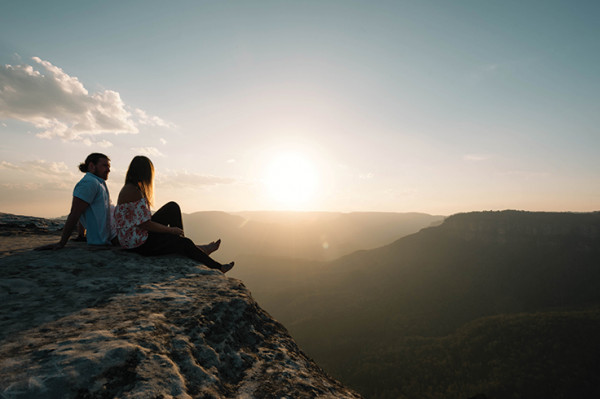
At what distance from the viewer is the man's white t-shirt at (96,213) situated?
4766 millimetres

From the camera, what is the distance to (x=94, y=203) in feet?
16.0

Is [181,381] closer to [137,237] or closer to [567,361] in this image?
[137,237]

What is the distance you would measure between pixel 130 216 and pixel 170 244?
0.80 meters

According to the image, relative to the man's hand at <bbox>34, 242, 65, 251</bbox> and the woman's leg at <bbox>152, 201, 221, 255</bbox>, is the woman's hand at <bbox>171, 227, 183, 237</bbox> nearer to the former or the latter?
the woman's leg at <bbox>152, 201, 221, 255</bbox>

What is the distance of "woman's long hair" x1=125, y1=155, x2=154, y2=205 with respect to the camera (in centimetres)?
466

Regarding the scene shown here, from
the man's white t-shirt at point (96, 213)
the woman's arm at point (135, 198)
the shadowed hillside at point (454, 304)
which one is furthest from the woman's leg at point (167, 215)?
the shadowed hillside at point (454, 304)

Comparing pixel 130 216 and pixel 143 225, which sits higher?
pixel 130 216

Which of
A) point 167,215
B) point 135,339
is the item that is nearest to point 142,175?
point 167,215

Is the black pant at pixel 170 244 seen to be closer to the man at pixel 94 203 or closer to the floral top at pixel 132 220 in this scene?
the floral top at pixel 132 220

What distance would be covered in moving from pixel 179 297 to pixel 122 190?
2.73 metres

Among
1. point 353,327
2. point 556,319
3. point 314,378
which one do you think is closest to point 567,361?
point 556,319

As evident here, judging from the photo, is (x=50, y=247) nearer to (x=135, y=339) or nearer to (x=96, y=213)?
(x=96, y=213)

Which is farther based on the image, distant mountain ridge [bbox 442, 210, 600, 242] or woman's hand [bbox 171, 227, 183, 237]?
distant mountain ridge [bbox 442, 210, 600, 242]

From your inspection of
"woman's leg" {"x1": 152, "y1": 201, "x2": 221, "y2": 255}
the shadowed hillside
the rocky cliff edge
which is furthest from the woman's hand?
the shadowed hillside
